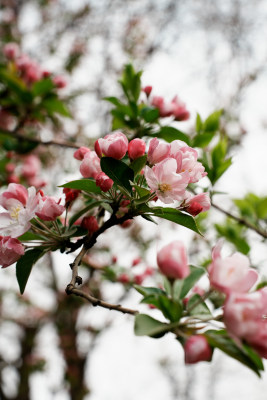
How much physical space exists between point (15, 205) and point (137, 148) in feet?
1.25

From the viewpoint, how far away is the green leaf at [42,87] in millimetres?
2264

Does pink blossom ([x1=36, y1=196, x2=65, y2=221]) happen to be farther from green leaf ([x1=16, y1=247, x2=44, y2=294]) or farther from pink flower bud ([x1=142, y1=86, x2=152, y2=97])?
pink flower bud ([x1=142, y1=86, x2=152, y2=97])

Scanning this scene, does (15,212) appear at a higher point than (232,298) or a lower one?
lower

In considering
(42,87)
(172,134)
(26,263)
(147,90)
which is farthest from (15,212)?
(42,87)

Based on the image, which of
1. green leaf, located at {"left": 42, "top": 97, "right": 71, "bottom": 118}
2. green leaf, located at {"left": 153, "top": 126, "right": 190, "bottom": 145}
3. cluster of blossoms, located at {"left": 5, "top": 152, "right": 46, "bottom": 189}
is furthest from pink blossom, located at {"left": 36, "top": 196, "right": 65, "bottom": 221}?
green leaf, located at {"left": 42, "top": 97, "right": 71, "bottom": 118}

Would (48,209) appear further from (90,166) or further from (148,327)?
(148,327)

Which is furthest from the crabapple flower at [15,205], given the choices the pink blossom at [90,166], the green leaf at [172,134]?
the green leaf at [172,134]

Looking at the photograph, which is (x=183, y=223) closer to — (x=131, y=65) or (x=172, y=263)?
(x=172, y=263)

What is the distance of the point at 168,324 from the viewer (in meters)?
0.72

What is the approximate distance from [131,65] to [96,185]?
1.01 m

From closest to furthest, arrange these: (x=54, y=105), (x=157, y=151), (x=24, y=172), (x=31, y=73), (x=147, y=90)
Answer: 1. (x=157, y=151)
2. (x=147, y=90)
3. (x=54, y=105)
4. (x=31, y=73)
5. (x=24, y=172)

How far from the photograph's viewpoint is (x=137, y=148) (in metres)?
0.91

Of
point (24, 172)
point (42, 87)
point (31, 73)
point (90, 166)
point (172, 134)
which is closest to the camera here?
point (90, 166)

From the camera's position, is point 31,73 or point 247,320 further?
point 31,73
